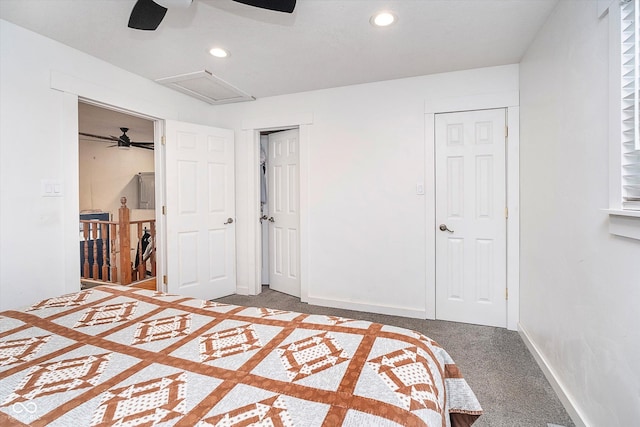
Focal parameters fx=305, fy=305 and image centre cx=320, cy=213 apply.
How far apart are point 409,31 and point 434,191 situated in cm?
138

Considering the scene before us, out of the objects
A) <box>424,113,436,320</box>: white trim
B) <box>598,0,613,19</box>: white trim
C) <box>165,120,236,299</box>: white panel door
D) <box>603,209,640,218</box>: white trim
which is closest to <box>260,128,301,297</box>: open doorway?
<box>165,120,236,299</box>: white panel door

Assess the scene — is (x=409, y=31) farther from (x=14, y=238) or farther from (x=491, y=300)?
(x=14, y=238)

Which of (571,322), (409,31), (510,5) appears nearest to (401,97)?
(409,31)

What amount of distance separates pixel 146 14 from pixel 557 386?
3062mm

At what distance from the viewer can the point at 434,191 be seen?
287cm

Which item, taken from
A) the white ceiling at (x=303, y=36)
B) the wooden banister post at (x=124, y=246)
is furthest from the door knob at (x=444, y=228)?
the wooden banister post at (x=124, y=246)

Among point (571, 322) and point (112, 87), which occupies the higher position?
point (112, 87)

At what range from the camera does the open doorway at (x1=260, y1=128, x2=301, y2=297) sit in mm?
3617

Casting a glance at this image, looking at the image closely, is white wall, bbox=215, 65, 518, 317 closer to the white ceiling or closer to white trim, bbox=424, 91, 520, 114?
white trim, bbox=424, 91, 520, 114

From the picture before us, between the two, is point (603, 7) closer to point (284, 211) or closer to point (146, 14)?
point (146, 14)

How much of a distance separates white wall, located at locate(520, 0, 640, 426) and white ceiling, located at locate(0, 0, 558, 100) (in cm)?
36

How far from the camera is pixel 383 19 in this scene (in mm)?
1985

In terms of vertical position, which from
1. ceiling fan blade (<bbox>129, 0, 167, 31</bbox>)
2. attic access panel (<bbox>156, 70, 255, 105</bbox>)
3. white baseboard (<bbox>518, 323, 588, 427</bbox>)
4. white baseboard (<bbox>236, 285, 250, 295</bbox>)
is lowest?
white baseboard (<bbox>518, 323, 588, 427</bbox>)

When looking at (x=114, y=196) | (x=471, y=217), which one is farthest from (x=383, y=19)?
(x=114, y=196)
